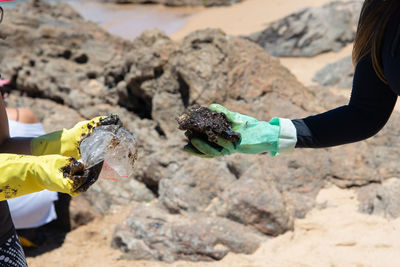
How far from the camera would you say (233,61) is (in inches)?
140

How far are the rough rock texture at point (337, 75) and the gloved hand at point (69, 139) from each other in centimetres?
441

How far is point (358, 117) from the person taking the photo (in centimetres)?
152

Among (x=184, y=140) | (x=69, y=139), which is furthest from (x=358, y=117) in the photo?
(x=184, y=140)

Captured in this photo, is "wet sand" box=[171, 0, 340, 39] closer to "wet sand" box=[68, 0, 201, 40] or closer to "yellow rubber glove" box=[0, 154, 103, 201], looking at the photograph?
"wet sand" box=[68, 0, 201, 40]

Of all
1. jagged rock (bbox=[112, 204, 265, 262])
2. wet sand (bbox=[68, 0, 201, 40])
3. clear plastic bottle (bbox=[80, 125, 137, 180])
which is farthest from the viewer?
wet sand (bbox=[68, 0, 201, 40])

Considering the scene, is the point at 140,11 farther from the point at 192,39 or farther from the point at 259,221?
the point at 259,221

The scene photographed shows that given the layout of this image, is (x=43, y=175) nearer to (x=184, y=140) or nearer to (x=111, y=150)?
(x=111, y=150)

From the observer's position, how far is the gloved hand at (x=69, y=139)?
62.2 inches

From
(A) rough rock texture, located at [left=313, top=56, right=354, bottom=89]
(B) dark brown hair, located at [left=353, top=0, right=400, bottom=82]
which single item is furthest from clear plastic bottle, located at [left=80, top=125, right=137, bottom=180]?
(A) rough rock texture, located at [left=313, top=56, right=354, bottom=89]

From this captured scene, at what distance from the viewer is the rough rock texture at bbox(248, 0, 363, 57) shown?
25.6 ft

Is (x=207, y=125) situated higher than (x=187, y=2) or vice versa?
(x=207, y=125)

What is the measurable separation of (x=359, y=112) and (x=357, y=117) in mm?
18

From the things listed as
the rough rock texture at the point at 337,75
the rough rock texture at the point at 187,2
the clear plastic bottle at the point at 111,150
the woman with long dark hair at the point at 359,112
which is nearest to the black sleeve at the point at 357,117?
the woman with long dark hair at the point at 359,112

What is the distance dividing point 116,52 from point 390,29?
14.9 feet
